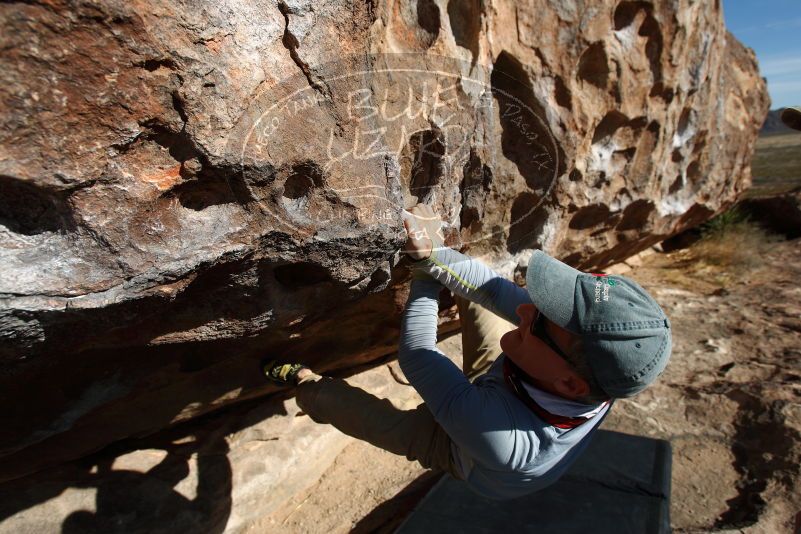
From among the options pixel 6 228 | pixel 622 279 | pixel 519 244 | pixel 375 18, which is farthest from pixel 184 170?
pixel 519 244

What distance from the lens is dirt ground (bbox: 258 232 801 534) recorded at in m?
2.38

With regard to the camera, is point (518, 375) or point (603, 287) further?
point (518, 375)

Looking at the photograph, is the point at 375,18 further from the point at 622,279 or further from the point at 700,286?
the point at 700,286

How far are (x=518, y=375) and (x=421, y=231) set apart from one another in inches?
23.4

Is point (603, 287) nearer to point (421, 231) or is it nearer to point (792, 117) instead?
point (421, 231)

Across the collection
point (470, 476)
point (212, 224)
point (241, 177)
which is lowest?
point (470, 476)

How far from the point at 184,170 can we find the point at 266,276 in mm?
417

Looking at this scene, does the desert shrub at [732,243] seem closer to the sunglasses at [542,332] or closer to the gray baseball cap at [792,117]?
the gray baseball cap at [792,117]

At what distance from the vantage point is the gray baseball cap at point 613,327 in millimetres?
1314

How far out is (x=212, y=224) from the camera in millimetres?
1456

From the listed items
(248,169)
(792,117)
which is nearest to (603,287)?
(248,169)

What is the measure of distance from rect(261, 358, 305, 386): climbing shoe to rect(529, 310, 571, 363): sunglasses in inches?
40.7

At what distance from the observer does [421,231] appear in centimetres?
185

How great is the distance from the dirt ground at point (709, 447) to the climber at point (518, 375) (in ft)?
2.86
